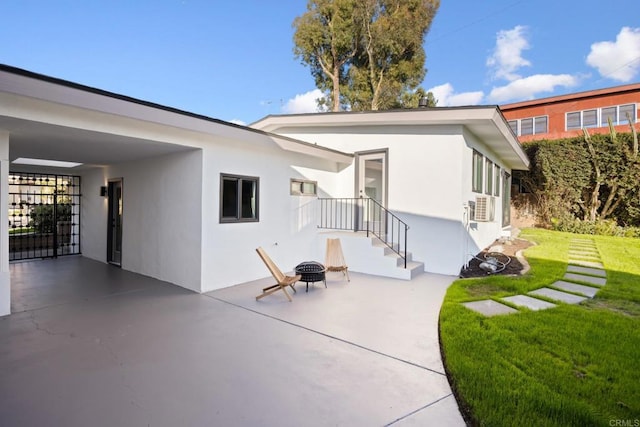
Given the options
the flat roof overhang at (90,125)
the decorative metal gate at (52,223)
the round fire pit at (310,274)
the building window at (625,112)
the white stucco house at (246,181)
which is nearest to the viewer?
the flat roof overhang at (90,125)

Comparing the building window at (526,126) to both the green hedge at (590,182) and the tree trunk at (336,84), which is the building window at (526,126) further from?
the tree trunk at (336,84)

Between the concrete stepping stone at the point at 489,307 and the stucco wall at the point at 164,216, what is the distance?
15.1ft

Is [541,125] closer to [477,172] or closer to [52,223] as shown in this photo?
[477,172]

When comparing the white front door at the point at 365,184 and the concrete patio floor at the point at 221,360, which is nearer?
the concrete patio floor at the point at 221,360

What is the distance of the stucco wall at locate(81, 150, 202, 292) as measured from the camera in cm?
621

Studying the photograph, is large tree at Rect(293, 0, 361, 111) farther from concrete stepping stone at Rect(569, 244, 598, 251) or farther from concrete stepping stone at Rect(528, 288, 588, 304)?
concrete stepping stone at Rect(528, 288, 588, 304)

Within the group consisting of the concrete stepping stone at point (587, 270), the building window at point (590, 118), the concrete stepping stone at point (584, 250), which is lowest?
the concrete stepping stone at point (587, 270)

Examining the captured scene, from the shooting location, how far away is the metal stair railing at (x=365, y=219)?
8.40 meters

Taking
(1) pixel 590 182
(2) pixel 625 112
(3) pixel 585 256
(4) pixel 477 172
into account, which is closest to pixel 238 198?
(4) pixel 477 172

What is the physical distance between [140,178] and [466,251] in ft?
25.4

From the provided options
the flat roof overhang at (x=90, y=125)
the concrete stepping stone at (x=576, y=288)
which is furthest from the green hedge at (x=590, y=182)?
the flat roof overhang at (x=90, y=125)

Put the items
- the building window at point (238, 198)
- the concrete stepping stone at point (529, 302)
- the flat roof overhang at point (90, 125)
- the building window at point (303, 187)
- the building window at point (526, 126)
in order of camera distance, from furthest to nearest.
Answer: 1. the building window at point (526, 126)
2. the building window at point (303, 187)
3. the building window at point (238, 198)
4. the concrete stepping stone at point (529, 302)
5. the flat roof overhang at point (90, 125)

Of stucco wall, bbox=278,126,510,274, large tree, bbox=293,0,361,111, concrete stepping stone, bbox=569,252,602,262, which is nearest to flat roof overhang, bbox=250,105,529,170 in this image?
stucco wall, bbox=278,126,510,274

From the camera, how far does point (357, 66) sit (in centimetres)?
1750
